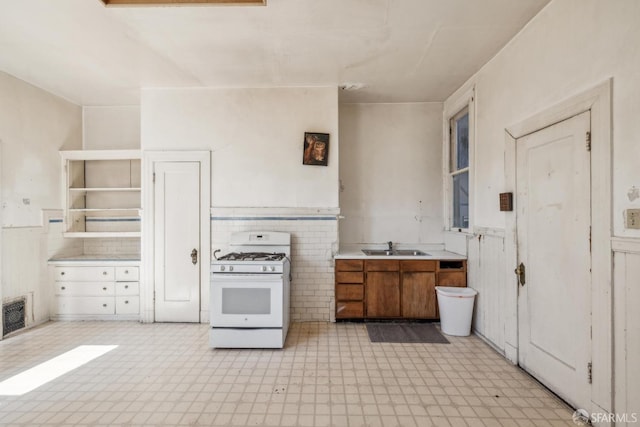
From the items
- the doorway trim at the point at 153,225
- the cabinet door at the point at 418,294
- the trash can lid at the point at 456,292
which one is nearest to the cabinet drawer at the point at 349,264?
the cabinet door at the point at 418,294

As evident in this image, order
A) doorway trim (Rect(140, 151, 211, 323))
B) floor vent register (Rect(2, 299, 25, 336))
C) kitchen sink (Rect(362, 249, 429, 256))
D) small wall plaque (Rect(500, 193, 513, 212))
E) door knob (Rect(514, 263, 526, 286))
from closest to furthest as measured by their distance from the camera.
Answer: door knob (Rect(514, 263, 526, 286)) → small wall plaque (Rect(500, 193, 513, 212)) → floor vent register (Rect(2, 299, 25, 336)) → doorway trim (Rect(140, 151, 211, 323)) → kitchen sink (Rect(362, 249, 429, 256))

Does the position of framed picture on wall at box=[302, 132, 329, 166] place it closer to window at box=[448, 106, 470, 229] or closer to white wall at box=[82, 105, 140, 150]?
window at box=[448, 106, 470, 229]

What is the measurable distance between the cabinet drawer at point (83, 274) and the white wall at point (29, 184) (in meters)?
0.17

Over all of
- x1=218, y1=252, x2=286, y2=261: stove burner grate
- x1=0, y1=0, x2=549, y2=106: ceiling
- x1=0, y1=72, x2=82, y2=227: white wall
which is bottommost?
x1=218, y1=252, x2=286, y2=261: stove burner grate

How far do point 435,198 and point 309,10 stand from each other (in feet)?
10.2

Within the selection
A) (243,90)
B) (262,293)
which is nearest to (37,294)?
(262,293)

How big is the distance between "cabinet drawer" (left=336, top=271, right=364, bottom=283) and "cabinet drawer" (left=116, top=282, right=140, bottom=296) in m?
2.57

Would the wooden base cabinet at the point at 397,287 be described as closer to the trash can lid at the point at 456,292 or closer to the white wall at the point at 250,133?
the trash can lid at the point at 456,292

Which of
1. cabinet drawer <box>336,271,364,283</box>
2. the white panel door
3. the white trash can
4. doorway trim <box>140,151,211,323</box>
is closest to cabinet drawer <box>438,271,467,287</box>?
the white trash can

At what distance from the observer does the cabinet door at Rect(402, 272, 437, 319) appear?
12.5 feet

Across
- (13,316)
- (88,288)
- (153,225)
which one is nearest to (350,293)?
(153,225)

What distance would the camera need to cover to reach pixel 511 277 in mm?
2842

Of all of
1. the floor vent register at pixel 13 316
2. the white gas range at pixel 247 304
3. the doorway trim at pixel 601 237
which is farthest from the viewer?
the floor vent register at pixel 13 316

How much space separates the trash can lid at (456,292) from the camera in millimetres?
3451
